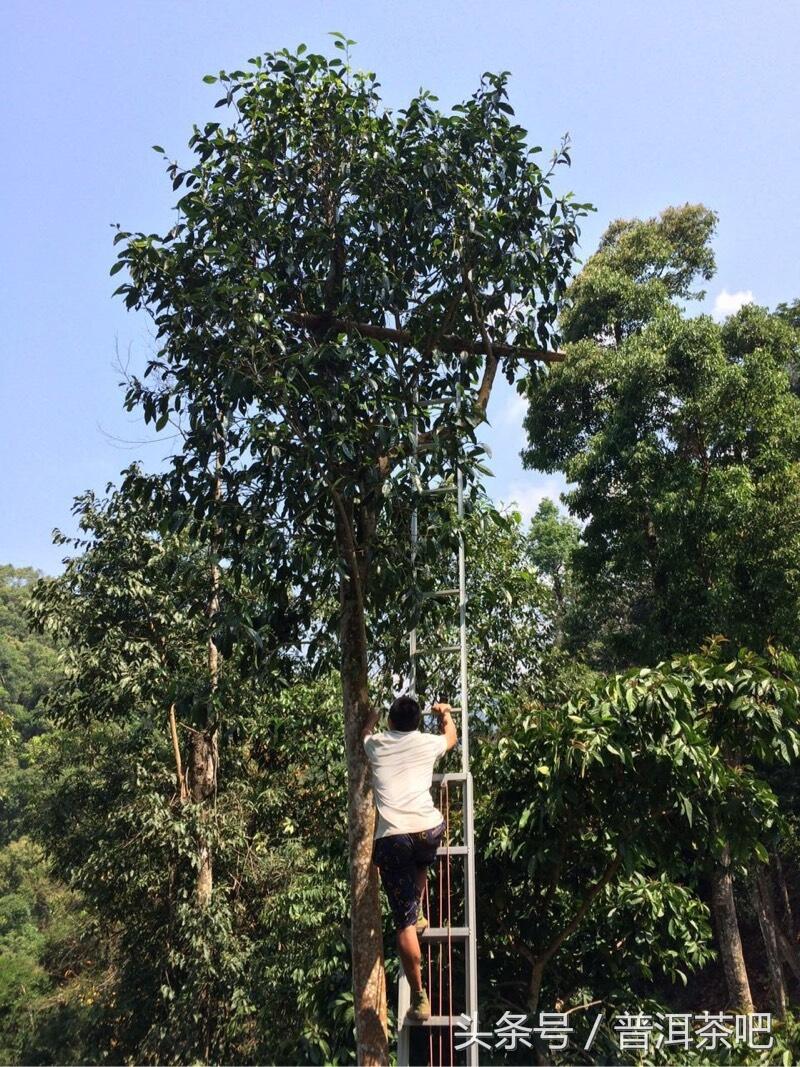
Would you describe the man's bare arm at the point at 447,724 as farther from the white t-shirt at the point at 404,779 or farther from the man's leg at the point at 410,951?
the man's leg at the point at 410,951

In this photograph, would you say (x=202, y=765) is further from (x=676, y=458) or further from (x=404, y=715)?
(x=404, y=715)

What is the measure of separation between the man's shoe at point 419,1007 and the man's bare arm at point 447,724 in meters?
0.94

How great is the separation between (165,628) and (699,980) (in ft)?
37.0

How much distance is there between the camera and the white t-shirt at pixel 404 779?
3975mm

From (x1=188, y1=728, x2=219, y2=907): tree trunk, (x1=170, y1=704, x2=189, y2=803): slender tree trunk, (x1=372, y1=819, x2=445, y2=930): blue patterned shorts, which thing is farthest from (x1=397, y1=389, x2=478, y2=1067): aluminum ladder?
(x1=170, y1=704, x2=189, y2=803): slender tree trunk

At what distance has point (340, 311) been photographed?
16.0 ft

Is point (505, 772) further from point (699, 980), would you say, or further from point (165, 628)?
point (699, 980)

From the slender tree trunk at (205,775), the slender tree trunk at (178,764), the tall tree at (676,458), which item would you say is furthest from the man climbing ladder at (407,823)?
the tall tree at (676,458)

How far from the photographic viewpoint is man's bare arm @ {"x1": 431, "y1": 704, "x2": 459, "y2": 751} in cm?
423

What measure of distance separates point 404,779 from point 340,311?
7.12 ft

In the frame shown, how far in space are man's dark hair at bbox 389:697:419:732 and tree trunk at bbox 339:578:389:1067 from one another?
14.7 inches

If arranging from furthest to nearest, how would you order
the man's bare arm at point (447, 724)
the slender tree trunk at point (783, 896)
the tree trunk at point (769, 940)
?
the slender tree trunk at point (783, 896)
the tree trunk at point (769, 940)
the man's bare arm at point (447, 724)

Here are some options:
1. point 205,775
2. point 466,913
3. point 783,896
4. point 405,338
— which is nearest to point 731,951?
point 783,896

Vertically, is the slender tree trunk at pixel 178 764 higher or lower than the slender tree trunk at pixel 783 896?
higher
